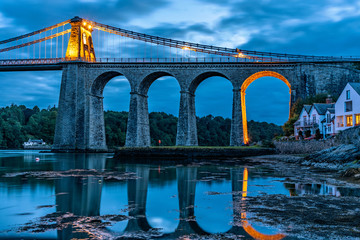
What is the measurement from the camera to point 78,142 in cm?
4009

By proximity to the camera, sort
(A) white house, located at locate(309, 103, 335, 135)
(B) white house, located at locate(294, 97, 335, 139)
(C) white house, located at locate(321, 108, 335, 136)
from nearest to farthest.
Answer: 1. (C) white house, located at locate(321, 108, 335, 136)
2. (B) white house, located at locate(294, 97, 335, 139)
3. (A) white house, located at locate(309, 103, 335, 135)

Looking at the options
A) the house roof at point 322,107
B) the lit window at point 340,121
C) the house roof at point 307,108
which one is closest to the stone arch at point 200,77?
the house roof at point 307,108

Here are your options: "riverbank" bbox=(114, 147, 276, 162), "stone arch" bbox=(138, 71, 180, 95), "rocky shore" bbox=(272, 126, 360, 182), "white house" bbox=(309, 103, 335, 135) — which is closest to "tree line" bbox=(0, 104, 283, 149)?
"stone arch" bbox=(138, 71, 180, 95)

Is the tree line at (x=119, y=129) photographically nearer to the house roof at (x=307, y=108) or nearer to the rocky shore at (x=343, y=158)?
the house roof at (x=307, y=108)

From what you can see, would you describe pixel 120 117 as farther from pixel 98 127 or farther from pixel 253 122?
pixel 253 122

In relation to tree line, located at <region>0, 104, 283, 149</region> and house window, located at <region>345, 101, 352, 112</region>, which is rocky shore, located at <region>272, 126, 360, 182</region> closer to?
house window, located at <region>345, 101, 352, 112</region>

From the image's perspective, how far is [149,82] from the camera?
1613 inches

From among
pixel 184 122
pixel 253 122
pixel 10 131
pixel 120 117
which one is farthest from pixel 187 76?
pixel 253 122

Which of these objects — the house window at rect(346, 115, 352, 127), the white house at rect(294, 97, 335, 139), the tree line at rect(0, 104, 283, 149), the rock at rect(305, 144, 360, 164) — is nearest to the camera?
the rock at rect(305, 144, 360, 164)

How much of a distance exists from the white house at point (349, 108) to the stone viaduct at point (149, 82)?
10.6 metres

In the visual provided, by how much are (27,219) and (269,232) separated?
461cm

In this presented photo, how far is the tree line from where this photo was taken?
230 ft

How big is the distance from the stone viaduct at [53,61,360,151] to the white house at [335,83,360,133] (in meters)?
10.6

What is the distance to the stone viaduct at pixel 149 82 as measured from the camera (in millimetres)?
36125
